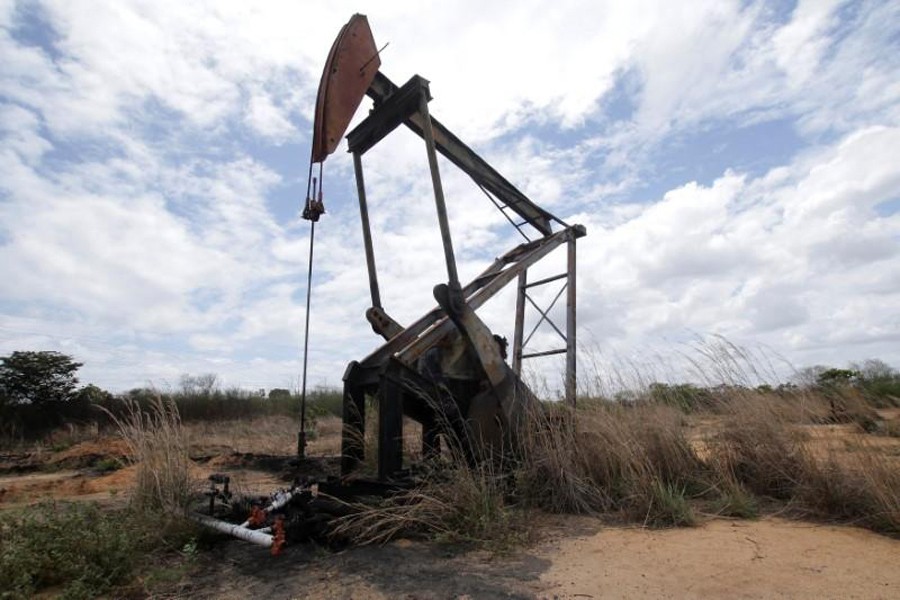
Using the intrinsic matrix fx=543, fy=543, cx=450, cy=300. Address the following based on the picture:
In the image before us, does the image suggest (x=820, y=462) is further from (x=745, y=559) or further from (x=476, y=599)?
(x=476, y=599)

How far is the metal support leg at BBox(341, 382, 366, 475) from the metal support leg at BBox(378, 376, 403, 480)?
0.73 m

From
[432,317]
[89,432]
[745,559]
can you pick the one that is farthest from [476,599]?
[89,432]

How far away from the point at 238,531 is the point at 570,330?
14.6 feet

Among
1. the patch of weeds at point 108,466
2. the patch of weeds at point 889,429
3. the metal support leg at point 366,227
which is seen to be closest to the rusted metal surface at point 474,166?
the metal support leg at point 366,227

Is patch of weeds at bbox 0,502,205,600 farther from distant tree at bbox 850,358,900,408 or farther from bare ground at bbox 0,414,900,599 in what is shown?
distant tree at bbox 850,358,900,408

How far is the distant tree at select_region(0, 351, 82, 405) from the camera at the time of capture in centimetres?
1619

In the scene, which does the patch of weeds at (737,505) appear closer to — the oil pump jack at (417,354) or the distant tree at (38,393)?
the oil pump jack at (417,354)

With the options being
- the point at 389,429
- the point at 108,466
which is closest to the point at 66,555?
the point at 389,429

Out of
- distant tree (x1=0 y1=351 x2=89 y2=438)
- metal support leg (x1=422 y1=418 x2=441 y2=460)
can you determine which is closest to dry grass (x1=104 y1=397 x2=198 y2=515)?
metal support leg (x1=422 y1=418 x2=441 y2=460)

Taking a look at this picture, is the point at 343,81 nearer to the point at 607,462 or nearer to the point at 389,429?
the point at 389,429

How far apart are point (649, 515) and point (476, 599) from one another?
213 cm

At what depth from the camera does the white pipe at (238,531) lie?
12.0 ft

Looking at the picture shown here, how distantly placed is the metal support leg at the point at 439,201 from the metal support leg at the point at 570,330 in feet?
6.58

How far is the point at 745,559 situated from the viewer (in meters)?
3.33
